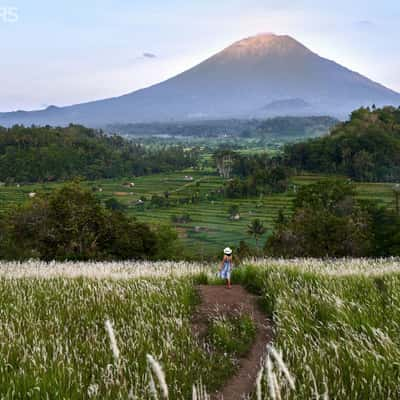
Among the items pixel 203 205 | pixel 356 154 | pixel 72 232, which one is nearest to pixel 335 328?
pixel 72 232

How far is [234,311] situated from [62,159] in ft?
524

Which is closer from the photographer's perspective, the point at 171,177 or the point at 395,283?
the point at 395,283

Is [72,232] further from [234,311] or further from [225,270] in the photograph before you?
[234,311]

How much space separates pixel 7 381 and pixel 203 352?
2.23 meters

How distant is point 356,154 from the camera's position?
132m

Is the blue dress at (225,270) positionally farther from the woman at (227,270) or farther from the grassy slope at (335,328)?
the grassy slope at (335,328)

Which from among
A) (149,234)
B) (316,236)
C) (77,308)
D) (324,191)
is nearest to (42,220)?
(149,234)

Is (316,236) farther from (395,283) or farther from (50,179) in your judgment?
(50,179)

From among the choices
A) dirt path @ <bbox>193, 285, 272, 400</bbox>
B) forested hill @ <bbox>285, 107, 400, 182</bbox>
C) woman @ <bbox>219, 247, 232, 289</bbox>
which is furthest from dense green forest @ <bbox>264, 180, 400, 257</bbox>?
forested hill @ <bbox>285, 107, 400, 182</bbox>

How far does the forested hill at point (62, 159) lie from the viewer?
152 metres

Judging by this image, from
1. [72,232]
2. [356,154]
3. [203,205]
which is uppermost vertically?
[72,232]

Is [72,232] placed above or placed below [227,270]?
below

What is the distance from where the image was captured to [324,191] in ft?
171

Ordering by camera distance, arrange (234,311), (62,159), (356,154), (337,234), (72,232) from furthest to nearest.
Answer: (62,159) → (356,154) → (337,234) → (72,232) → (234,311)
